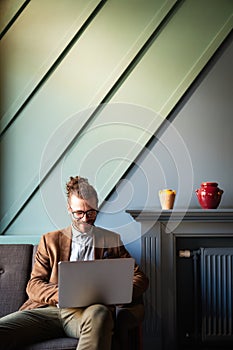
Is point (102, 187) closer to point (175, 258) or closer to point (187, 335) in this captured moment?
point (175, 258)

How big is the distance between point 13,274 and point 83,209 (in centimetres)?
52

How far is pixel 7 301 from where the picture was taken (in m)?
2.66

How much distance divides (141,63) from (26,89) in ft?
2.42

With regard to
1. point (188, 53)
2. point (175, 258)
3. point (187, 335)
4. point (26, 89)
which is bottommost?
point (187, 335)

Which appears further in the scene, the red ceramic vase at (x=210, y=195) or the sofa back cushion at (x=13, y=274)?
the red ceramic vase at (x=210, y=195)

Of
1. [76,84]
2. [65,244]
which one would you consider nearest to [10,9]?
[76,84]

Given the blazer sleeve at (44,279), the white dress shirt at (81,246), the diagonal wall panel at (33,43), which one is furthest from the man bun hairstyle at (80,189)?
the diagonal wall panel at (33,43)

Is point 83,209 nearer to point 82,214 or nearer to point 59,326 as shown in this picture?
point 82,214

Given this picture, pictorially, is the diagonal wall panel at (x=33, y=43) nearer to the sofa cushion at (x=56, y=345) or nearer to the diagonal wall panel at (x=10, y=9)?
the diagonal wall panel at (x=10, y=9)

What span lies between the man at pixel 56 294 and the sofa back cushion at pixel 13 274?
119mm

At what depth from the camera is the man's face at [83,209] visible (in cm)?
263

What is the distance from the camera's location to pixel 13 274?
8.97ft

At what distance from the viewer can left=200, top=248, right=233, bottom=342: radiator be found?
Result: 10.2 feet

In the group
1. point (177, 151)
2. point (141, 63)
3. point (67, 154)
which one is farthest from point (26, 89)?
point (177, 151)
